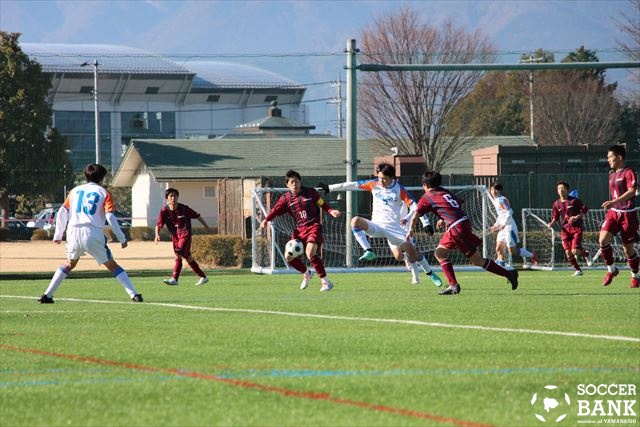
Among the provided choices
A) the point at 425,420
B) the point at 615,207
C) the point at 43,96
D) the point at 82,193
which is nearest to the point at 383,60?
the point at 43,96

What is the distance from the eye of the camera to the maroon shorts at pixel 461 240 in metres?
16.5

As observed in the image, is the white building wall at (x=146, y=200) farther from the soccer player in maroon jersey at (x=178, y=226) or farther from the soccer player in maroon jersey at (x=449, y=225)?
the soccer player in maroon jersey at (x=449, y=225)

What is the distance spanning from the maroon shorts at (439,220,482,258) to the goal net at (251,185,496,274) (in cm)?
1224

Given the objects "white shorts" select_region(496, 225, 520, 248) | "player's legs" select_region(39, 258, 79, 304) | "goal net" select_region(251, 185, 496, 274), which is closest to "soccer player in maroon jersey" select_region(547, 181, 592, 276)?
"white shorts" select_region(496, 225, 520, 248)

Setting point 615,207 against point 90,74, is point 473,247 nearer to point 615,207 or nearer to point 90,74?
point 615,207

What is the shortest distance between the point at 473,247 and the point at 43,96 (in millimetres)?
50294

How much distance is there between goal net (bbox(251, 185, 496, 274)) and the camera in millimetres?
29922

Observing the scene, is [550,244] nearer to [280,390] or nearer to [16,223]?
[280,390]

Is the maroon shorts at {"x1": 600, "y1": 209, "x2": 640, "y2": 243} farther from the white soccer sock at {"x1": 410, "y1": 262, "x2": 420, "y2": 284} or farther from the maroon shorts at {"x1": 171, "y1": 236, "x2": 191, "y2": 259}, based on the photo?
the maroon shorts at {"x1": 171, "y1": 236, "x2": 191, "y2": 259}

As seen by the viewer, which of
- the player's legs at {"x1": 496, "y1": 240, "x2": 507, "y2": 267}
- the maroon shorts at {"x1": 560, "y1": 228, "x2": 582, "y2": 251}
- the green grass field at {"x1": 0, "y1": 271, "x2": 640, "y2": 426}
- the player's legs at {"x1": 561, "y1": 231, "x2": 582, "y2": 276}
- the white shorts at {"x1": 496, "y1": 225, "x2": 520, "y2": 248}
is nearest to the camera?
the green grass field at {"x1": 0, "y1": 271, "x2": 640, "y2": 426}

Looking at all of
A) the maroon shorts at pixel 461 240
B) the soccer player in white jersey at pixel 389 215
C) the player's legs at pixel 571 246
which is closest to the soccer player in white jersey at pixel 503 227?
the player's legs at pixel 571 246

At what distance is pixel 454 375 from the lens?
8.30m

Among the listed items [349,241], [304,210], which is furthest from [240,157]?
[304,210]

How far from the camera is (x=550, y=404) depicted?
7.14m
